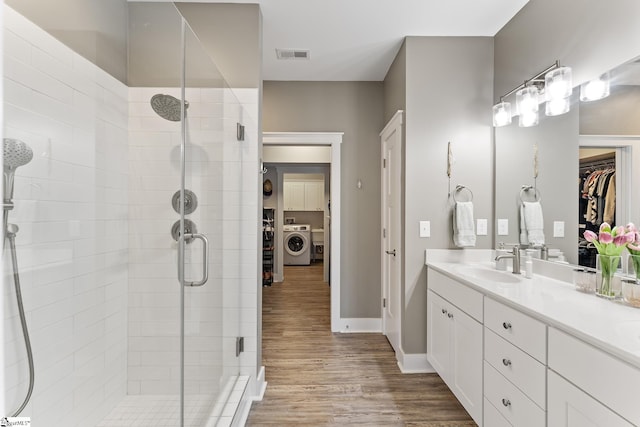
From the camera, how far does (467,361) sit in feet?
6.04

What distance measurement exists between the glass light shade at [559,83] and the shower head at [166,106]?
2.10 meters

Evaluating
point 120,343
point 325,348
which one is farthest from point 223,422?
point 325,348

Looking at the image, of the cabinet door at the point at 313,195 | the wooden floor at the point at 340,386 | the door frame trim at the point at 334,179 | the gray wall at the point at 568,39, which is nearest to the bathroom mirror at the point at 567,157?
the gray wall at the point at 568,39

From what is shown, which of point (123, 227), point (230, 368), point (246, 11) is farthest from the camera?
point (246, 11)

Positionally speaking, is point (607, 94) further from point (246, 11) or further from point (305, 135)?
point (305, 135)

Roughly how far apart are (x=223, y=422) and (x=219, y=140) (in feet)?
5.18

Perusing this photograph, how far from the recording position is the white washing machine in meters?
7.72

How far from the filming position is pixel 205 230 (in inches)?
67.4

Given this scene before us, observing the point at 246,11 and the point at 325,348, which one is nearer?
the point at 246,11

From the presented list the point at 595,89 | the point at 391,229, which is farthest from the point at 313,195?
the point at 595,89

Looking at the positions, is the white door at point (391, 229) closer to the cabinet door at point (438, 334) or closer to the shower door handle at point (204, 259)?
the cabinet door at point (438, 334)

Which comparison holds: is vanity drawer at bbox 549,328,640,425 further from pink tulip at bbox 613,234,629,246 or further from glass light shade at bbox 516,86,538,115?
glass light shade at bbox 516,86,538,115

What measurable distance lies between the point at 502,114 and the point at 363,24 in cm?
124

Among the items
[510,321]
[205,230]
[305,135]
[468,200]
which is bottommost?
[510,321]
